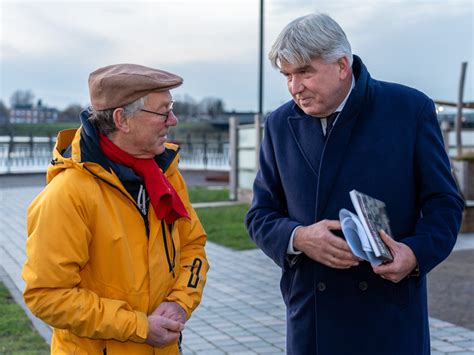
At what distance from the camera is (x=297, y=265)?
9.40 ft

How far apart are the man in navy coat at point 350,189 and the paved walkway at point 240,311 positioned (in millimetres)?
3090

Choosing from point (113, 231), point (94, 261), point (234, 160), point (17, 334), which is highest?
point (113, 231)

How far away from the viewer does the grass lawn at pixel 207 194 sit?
16938 millimetres

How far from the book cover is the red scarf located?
2.20 feet

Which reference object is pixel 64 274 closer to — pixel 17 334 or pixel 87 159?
pixel 87 159

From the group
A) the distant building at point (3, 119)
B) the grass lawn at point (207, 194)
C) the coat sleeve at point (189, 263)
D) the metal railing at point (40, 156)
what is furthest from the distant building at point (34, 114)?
the coat sleeve at point (189, 263)

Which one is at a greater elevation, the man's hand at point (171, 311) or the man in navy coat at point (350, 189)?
the man in navy coat at point (350, 189)

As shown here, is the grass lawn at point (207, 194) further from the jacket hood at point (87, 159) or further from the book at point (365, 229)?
the book at point (365, 229)

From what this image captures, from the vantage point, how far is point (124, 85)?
265cm

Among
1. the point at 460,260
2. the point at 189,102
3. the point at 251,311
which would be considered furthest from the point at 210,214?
the point at 189,102

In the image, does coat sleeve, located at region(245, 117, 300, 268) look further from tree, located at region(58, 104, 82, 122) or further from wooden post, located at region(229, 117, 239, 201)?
tree, located at region(58, 104, 82, 122)

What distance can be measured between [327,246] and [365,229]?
0.55 feet

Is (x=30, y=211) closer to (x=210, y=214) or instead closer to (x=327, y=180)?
(x=327, y=180)

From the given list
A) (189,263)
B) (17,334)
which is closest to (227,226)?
(17,334)
